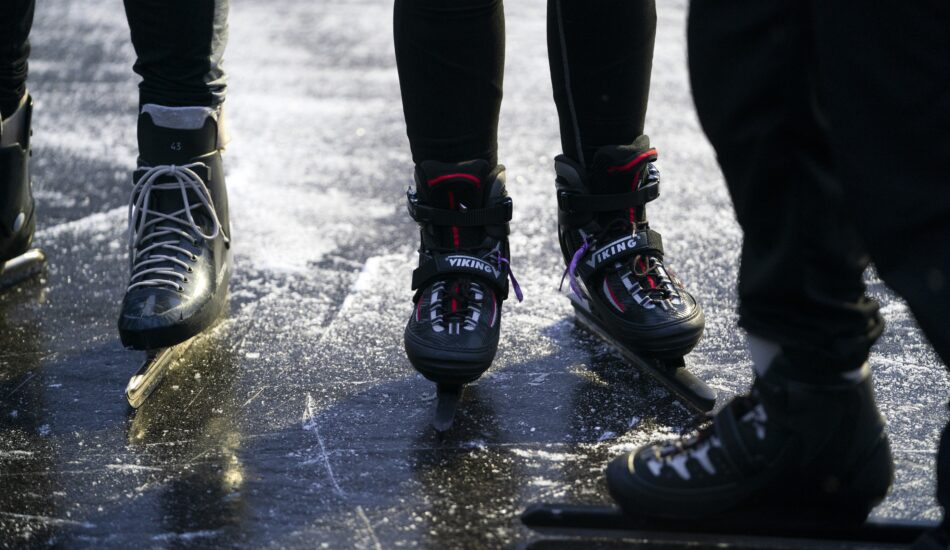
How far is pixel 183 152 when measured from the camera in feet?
6.82

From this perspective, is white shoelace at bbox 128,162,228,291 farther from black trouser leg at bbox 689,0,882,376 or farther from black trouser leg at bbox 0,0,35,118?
black trouser leg at bbox 689,0,882,376

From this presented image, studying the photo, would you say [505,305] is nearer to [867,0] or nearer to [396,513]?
[396,513]

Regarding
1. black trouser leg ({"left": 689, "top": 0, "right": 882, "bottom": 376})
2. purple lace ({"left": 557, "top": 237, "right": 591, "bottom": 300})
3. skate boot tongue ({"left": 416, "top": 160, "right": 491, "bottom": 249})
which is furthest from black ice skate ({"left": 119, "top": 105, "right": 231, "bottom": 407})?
black trouser leg ({"left": 689, "top": 0, "right": 882, "bottom": 376})

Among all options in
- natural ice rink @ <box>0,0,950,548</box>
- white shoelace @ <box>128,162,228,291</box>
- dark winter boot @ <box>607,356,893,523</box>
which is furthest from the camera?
white shoelace @ <box>128,162,228,291</box>

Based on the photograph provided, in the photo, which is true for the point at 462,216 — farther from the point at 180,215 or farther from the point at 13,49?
the point at 13,49

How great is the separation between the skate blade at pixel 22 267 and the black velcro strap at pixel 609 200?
136cm

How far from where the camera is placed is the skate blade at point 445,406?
171 centimetres

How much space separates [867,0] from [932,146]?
0.20 metres

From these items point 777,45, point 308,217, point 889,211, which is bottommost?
point 308,217

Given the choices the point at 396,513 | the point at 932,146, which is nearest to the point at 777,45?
the point at 932,146

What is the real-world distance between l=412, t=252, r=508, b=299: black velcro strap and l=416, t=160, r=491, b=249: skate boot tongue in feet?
0.10

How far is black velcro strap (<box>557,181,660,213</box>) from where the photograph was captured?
191 cm

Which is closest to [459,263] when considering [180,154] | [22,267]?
→ [180,154]

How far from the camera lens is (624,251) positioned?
1.91 metres
